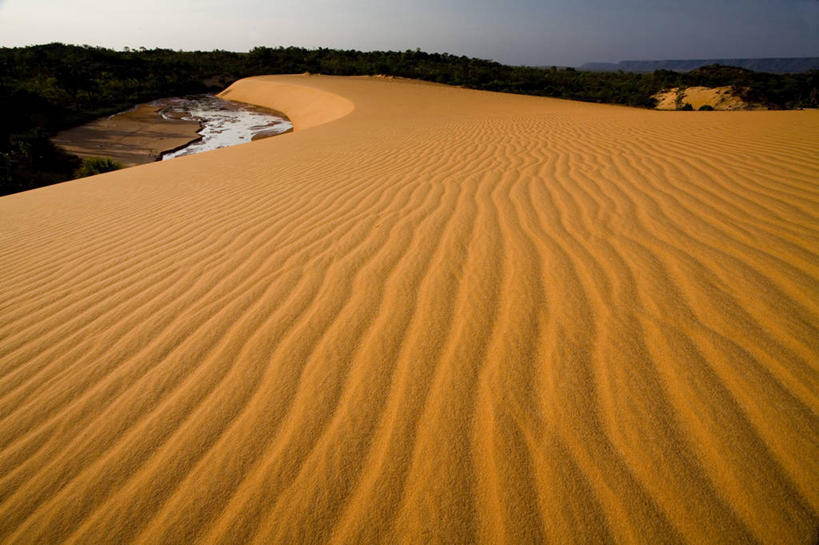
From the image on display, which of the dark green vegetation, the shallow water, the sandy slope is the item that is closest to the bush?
the dark green vegetation

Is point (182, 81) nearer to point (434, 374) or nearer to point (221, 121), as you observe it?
point (221, 121)

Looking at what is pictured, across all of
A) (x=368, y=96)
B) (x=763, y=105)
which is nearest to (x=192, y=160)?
(x=368, y=96)

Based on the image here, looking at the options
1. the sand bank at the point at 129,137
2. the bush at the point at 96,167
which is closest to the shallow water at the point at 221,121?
the sand bank at the point at 129,137

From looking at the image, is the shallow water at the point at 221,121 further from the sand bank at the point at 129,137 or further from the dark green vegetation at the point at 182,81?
the dark green vegetation at the point at 182,81

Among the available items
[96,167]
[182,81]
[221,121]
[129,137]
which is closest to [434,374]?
[96,167]

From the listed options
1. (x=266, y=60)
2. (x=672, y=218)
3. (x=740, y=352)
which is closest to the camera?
(x=740, y=352)

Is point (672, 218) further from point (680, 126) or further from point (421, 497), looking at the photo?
point (680, 126)
